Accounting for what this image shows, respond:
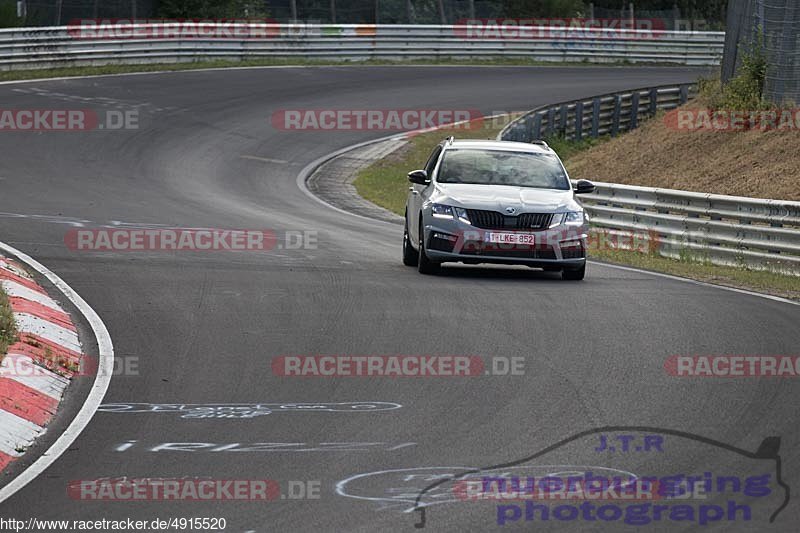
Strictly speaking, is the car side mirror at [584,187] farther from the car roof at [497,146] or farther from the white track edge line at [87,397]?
the white track edge line at [87,397]

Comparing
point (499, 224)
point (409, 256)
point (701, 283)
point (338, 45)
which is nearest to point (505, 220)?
point (499, 224)

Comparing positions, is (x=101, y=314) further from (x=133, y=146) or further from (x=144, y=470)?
(x=133, y=146)

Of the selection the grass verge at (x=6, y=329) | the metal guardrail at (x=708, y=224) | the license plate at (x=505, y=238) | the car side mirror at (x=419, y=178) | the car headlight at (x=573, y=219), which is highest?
the car side mirror at (x=419, y=178)

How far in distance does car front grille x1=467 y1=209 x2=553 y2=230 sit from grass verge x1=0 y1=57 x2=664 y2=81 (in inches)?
885

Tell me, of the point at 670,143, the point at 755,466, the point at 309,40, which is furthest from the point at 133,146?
the point at 755,466

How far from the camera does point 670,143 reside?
2786 centimetres

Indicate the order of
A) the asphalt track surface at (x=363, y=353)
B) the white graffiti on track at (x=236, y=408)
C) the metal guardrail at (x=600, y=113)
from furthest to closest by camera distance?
the metal guardrail at (x=600, y=113)
the white graffiti on track at (x=236, y=408)
the asphalt track surface at (x=363, y=353)

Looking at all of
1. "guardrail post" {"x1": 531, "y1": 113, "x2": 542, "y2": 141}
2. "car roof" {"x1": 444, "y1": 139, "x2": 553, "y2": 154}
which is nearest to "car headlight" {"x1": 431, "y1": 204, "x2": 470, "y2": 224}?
"car roof" {"x1": 444, "y1": 139, "x2": 553, "y2": 154}

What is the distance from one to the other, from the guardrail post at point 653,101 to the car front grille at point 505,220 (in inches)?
895

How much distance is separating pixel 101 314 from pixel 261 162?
16941mm

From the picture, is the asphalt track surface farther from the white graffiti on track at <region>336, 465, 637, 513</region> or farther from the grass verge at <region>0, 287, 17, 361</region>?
the grass verge at <region>0, 287, 17, 361</region>

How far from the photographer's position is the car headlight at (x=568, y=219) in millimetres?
14770

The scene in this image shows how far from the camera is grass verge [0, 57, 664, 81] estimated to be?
35.2 metres

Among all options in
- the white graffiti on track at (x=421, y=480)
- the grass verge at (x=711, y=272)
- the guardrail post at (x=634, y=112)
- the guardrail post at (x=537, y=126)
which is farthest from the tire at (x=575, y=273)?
the guardrail post at (x=634, y=112)
